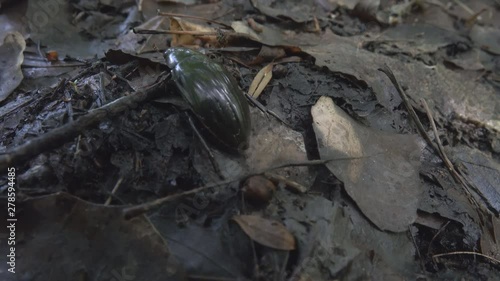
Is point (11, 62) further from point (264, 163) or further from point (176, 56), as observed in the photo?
point (264, 163)

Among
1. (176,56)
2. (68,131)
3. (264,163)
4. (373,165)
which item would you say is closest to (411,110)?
(373,165)

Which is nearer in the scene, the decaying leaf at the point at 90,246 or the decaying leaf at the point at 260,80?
the decaying leaf at the point at 90,246

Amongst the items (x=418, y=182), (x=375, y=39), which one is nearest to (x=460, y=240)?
(x=418, y=182)

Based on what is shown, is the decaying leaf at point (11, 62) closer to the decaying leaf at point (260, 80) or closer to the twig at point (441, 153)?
the decaying leaf at point (260, 80)

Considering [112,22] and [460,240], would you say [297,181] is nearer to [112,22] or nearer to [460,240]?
[460,240]

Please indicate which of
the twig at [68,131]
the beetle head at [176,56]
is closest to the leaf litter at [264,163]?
the twig at [68,131]

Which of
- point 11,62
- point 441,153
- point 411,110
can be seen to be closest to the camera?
point 441,153

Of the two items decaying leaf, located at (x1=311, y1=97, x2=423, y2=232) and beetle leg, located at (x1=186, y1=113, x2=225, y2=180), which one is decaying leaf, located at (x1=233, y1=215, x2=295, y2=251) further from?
decaying leaf, located at (x1=311, y1=97, x2=423, y2=232)

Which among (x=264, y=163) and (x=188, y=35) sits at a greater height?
(x=188, y=35)

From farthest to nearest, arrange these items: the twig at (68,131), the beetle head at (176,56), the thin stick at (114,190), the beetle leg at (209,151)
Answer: the beetle head at (176,56)
the beetle leg at (209,151)
the thin stick at (114,190)
the twig at (68,131)
